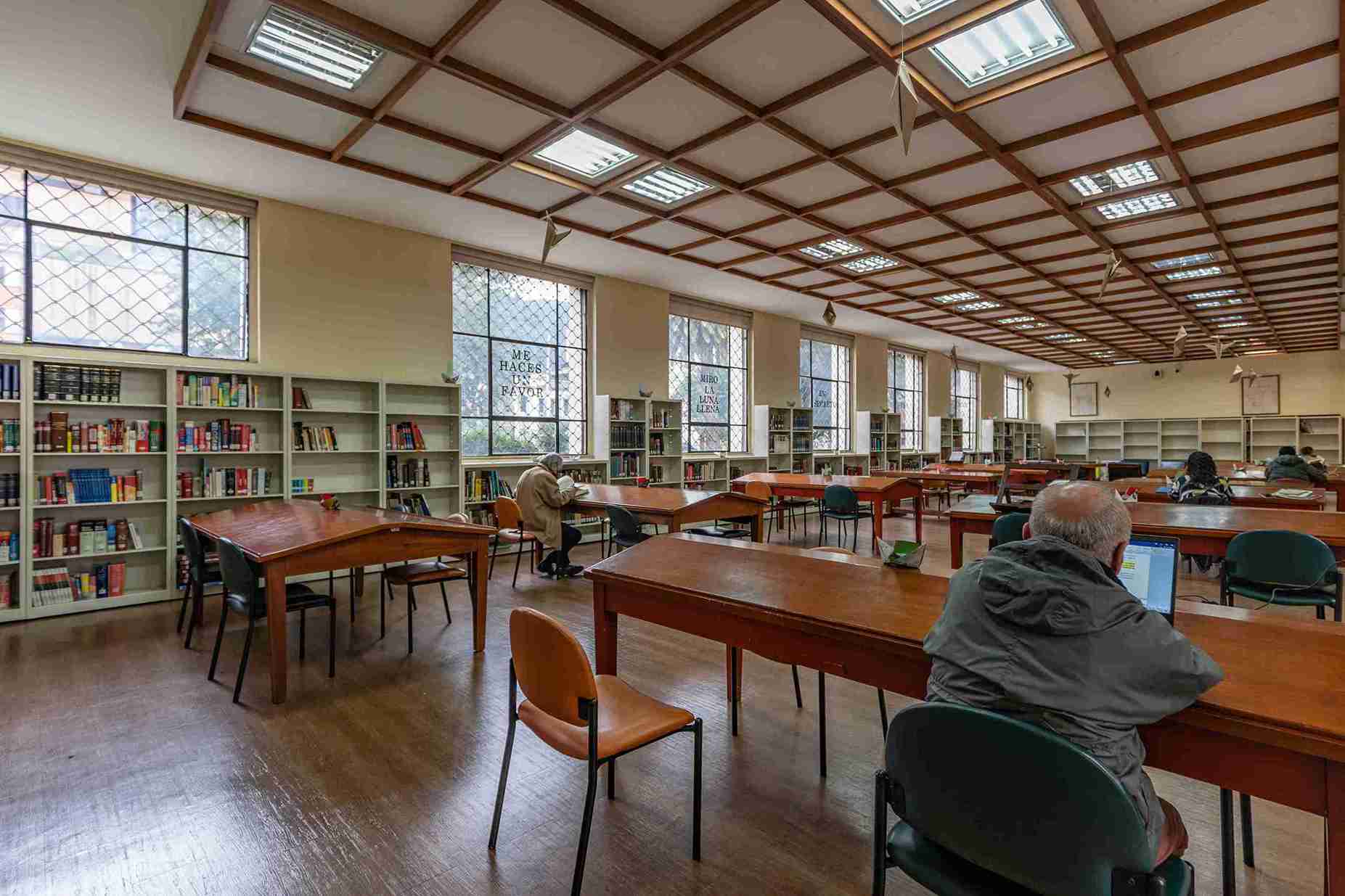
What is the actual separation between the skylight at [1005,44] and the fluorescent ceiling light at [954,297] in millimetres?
5952

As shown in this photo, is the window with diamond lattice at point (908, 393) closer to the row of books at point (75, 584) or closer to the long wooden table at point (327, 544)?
the long wooden table at point (327, 544)

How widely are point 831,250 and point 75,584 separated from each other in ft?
24.9

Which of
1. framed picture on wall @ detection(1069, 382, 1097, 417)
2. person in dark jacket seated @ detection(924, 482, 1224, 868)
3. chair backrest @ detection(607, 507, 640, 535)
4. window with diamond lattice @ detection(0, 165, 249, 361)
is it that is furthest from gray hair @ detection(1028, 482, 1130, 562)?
framed picture on wall @ detection(1069, 382, 1097, 417)

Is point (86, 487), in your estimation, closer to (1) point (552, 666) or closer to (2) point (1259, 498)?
(1) point (552, 666)

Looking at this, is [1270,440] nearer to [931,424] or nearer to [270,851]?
[931,424]

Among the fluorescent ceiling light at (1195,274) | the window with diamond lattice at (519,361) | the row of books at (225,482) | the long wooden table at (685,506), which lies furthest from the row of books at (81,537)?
the fluorescent ceiling light at (1195,274)

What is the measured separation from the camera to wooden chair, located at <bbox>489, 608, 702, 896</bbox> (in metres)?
1.66

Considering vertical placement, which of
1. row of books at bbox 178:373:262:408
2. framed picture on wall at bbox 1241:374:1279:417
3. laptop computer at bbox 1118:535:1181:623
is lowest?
laptop computer at bbox 1118:535:1181:623

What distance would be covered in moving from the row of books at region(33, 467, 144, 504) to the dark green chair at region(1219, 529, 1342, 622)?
7.42 m

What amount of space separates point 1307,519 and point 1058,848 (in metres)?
4.36

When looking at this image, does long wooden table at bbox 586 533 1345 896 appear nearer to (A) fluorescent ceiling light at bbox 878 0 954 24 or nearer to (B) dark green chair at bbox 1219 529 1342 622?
(B) dark green chair at bbox 1219 529 1342 622

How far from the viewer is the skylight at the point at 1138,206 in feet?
19.5

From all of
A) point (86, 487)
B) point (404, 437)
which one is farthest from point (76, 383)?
point (404, 437)

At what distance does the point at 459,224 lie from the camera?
21.0 feet
